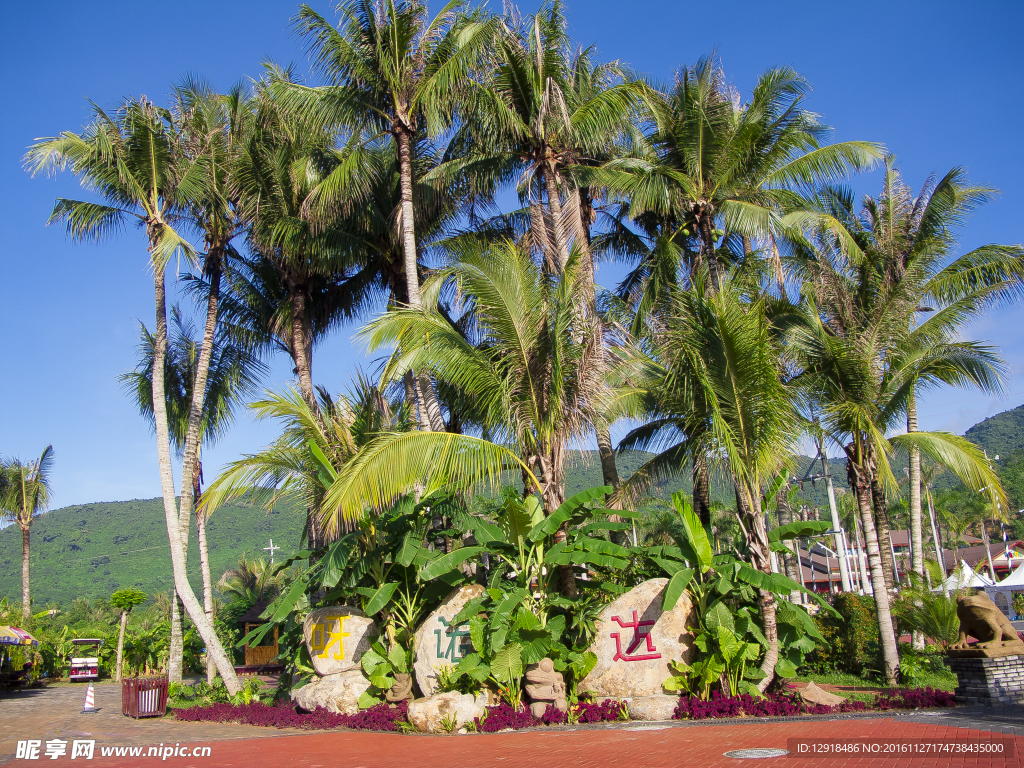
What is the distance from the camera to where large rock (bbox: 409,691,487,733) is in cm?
976

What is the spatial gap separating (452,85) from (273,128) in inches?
217

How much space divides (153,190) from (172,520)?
676 centimetres

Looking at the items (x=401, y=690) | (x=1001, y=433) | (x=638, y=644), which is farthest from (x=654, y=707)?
(x=1001, y=433)

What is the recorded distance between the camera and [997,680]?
876cm

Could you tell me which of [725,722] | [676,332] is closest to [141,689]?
[725,722]

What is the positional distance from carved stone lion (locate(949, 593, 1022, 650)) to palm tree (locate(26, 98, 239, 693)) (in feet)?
40.9

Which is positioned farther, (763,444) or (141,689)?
(141,689)

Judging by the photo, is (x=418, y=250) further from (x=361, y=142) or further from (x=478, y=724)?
(x=478, y=724)

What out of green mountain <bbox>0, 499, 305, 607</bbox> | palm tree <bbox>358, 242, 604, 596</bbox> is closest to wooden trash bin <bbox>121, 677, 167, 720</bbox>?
palm tree <bbox>358, 242, 604, 596</bbox>

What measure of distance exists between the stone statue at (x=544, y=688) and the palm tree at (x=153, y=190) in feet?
23.6

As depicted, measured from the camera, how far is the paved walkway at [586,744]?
691 cm

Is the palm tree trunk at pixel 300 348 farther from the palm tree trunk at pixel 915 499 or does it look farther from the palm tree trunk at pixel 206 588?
the palm tree trunk at pixel 915 499

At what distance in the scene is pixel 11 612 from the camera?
86.5 feet

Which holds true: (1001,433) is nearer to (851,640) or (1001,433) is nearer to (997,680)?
(851,640)
